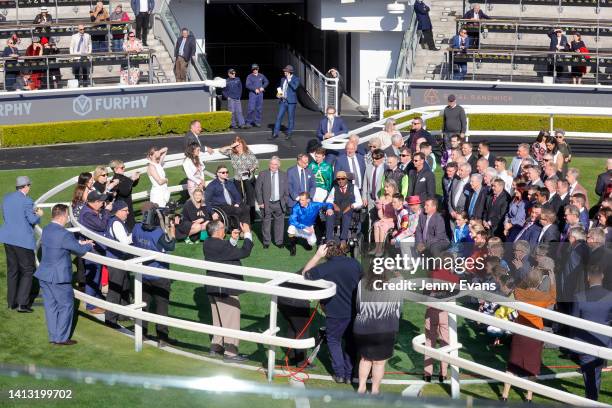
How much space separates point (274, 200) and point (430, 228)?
10.2ft

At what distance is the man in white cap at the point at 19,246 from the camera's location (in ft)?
38.2

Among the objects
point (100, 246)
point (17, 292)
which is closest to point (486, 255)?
point (100, 246)

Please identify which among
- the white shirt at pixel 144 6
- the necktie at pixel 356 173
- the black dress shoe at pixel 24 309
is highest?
the white shirt at pixel 144 6

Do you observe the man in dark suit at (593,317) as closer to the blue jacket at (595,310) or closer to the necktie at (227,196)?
the blue jacket at (595,310)

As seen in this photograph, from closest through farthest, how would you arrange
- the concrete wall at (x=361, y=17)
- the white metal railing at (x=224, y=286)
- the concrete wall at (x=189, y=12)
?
the white metal railing at (x=224, y=286) → the concrete wall at (x=361, y=17) → the concrete wall at (x=189, y=12)

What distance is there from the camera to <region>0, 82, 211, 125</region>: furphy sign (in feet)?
81.5

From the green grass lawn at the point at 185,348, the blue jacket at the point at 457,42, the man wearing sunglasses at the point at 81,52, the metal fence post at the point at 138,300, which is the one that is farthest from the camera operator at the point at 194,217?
the blue jacket at the point at 457,42

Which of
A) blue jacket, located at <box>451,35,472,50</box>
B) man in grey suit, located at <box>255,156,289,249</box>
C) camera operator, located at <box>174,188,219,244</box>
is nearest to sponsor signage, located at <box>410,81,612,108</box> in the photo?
blue jacket, located at <box>451,35,472,50</box>

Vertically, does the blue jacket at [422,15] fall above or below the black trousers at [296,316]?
above

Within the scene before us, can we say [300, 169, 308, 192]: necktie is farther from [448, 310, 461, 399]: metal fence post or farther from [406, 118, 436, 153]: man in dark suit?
[448, 310, 461, 399]: metal fence post

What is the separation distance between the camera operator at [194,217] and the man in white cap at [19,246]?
3581 mm

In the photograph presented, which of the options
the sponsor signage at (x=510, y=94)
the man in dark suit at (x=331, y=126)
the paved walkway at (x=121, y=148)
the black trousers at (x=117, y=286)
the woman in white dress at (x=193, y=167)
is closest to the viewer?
the black trousers at (x=117, y=286)

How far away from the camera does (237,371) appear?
999cm

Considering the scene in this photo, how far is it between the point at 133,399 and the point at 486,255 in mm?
5480
